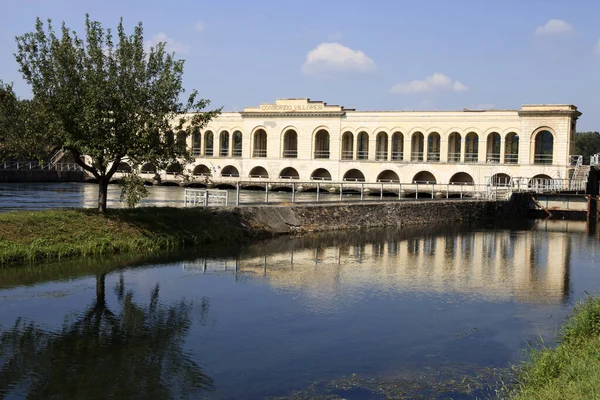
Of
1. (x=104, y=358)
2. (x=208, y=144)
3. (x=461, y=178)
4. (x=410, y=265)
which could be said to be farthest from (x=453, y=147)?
(x=104, y=358)

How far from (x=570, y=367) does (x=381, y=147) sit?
57.7 metres

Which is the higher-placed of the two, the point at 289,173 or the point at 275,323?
the point at 289,173

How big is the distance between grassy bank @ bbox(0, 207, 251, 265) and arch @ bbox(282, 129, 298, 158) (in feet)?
145

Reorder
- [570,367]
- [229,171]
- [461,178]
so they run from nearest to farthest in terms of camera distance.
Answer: [570,367] < [461,178] < [229,171]

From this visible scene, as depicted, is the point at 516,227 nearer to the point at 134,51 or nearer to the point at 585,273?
the point at 585,273

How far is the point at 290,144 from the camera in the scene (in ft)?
221

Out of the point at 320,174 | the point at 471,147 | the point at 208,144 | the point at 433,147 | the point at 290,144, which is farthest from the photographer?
the point at 208,144

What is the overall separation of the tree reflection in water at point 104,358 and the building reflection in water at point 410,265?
12.5ft

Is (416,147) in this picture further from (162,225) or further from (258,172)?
(162,225)

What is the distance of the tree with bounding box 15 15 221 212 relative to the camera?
57.5 feet

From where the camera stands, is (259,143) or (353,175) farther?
(259,143)

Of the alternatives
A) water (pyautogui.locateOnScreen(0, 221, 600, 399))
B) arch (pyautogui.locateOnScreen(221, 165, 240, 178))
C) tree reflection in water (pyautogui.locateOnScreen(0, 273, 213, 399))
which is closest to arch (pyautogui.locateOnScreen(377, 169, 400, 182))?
arch (pyautogui.locateOnScreen(221, 165, 240, 178))

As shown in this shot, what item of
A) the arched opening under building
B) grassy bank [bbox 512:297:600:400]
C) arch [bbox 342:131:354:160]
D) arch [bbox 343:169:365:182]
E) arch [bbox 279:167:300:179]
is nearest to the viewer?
grassy bank [bbox 512:297:600:400]

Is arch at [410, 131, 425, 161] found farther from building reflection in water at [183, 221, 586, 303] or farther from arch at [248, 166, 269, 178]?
building reflection in water at [183, 221, 586, 303]
